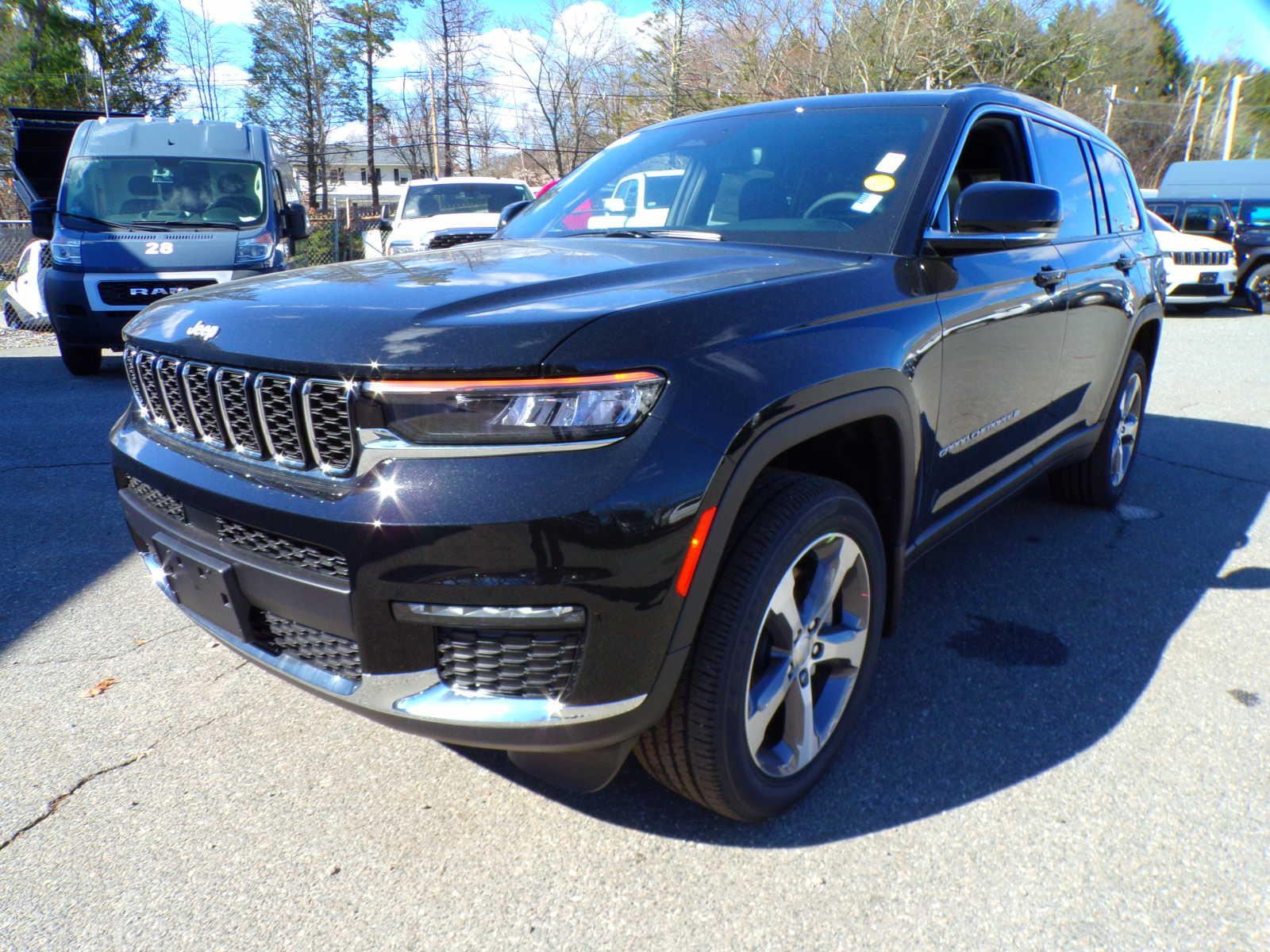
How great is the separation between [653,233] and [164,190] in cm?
796

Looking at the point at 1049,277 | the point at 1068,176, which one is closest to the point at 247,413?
the point at 1049,277

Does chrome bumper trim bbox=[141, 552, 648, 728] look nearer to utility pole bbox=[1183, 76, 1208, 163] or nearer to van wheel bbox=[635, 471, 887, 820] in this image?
van wheel bbox=[635, 471, 887, 820]

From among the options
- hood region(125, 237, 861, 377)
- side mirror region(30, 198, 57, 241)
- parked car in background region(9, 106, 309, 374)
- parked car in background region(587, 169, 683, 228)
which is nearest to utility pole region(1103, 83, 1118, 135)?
parked car in background region(9, 106, 309, 374)

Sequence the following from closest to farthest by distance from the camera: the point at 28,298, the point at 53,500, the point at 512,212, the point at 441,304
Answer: the point at 441,304 < the point at 512,212 < the point at 53,500 < the point at 28,298

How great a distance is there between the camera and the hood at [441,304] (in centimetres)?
173

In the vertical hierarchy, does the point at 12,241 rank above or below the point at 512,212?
below

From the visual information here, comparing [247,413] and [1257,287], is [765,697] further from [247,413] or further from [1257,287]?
[1257,287]

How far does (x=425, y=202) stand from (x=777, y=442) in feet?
39.4

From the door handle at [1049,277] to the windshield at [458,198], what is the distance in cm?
1040

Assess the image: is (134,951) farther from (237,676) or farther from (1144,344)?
(1144,344)

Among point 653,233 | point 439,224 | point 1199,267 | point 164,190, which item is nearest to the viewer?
point 653,233

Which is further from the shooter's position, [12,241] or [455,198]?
[12,241]

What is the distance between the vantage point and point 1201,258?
47.5ft

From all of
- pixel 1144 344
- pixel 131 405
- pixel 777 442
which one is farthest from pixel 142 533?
pixel 1144 344
